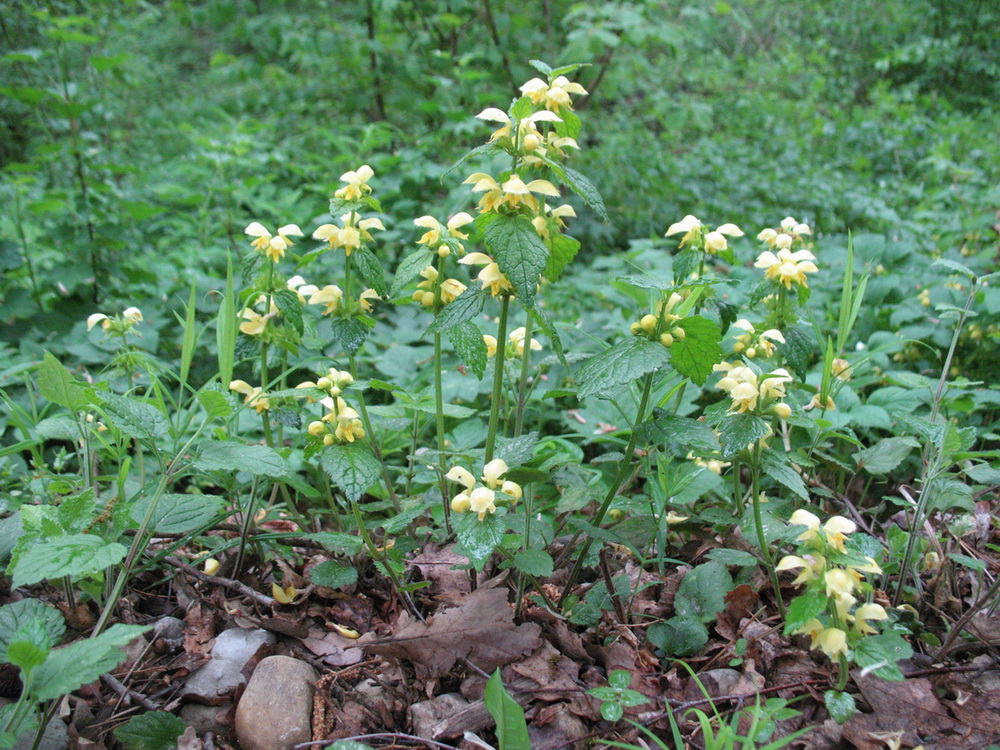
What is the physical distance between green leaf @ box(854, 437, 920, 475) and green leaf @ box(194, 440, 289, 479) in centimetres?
138

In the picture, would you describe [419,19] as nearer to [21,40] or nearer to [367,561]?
[21,40]

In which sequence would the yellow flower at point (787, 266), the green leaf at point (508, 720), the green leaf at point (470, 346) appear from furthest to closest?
the yellow flower at point (787, 266) < the green leaf at point (470, 346) < the green leaf at point (508, 720)

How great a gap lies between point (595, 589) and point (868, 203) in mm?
3672

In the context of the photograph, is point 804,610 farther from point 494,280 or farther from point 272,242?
point 272,242

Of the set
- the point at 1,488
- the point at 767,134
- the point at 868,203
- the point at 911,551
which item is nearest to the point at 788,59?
the point at 767,134

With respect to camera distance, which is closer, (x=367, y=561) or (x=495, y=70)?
(x=367, y=561)

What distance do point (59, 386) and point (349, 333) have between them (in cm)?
56

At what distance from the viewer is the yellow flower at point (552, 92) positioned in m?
1.32

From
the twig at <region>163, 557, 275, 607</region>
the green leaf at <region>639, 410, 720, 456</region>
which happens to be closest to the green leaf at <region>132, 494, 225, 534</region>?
the twig at <region>163, 557, 275, 607</region>

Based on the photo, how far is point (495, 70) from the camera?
4871mm

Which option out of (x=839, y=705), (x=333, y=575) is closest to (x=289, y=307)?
(x=333, y=575)

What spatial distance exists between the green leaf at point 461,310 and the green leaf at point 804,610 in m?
0.73

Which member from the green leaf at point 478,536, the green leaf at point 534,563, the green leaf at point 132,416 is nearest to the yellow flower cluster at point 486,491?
the green leaf at point 478,536

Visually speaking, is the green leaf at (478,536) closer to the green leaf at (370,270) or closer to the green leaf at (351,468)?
the green leaf at (351,468)
